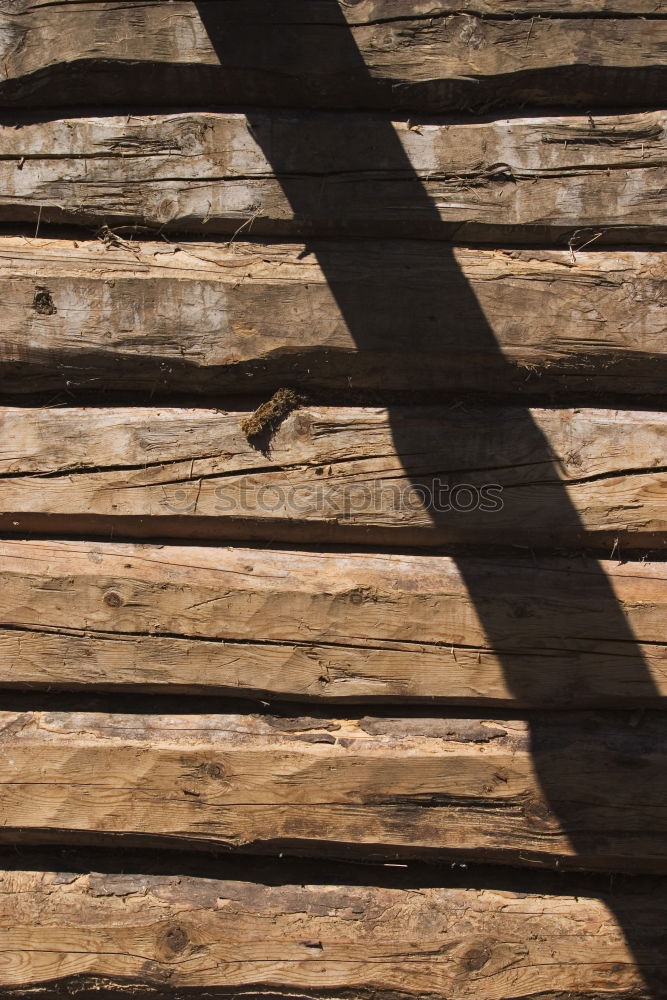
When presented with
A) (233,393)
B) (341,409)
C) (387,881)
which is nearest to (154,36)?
(233,393)

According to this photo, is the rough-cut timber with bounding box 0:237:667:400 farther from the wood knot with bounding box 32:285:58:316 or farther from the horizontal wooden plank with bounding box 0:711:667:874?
the horizontal wooden plank with bounding box 0:711:667:874

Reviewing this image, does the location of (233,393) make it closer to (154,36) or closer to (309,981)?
(154,36)

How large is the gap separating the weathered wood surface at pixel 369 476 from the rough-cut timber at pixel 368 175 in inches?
24.0

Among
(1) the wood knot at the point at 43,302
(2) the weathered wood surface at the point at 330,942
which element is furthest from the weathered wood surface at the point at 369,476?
(2) the weathered wood surface at the point at 330,942

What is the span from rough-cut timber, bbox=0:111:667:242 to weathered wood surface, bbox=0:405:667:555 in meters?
0.61

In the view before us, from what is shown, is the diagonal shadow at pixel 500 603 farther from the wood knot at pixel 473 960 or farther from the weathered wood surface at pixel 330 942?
the wood knot at pixel 473 960

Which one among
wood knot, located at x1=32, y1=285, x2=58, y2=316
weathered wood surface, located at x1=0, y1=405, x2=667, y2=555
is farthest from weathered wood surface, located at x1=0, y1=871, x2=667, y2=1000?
wood knot, located at x1=32, y1=285, x2=58, y2=316

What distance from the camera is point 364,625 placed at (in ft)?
7.54

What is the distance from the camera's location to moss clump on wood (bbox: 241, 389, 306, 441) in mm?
2311

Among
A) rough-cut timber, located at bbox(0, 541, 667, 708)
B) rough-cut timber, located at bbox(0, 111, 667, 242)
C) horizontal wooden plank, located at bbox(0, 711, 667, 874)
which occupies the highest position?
rough-cut timber, located at bbox(0, 111, 667, 242)

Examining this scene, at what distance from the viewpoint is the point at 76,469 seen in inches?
92.9

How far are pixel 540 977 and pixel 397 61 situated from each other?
2.96 meters

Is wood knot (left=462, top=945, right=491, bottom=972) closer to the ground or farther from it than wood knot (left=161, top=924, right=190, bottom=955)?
closer to the ground

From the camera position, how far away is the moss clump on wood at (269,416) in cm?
231
